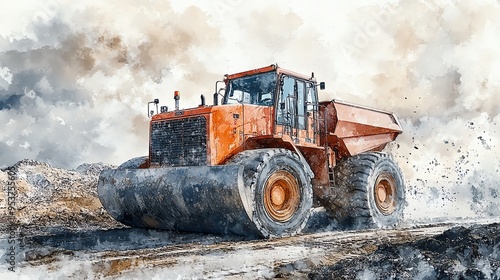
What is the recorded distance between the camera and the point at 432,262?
187 inches

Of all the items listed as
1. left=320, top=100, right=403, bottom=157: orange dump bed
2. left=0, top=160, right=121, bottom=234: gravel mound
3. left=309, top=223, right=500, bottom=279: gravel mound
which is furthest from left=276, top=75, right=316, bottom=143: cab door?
left=0, top=160, right=121, bottom=234: gravel mound

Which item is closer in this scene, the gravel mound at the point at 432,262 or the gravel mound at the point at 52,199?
the gravel mound at the point at 432,262

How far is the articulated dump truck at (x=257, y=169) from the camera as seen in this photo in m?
7.70

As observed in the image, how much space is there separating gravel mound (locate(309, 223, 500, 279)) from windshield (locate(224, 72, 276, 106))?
4294mm

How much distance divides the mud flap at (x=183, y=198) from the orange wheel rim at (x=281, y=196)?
0.58m

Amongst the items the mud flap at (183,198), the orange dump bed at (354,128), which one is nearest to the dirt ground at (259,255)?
the mud flap at (183,198)

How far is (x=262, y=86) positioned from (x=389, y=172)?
369cm

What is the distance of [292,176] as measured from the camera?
852cm

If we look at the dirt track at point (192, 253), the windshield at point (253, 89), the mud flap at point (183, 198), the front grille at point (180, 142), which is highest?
the windshield at point (253, 89)

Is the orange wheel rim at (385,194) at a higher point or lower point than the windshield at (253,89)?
lower

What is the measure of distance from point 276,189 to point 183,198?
156 cm

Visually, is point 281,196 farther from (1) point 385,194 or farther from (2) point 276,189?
(1) point 385,194

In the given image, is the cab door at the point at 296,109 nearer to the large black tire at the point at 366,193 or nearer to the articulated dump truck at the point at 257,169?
the articulated dump truck at the point at 257,169

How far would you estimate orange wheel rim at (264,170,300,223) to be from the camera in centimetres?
811
